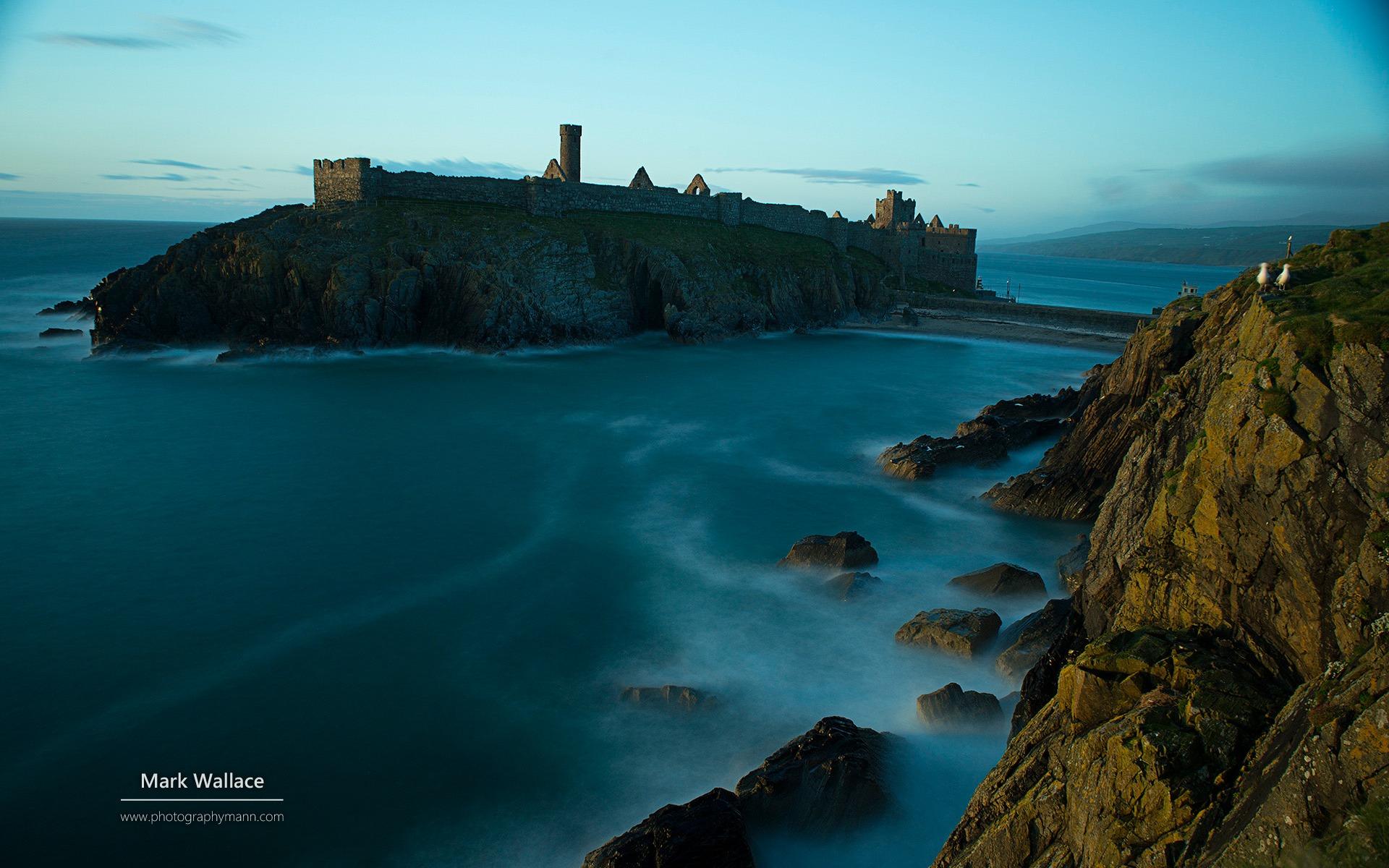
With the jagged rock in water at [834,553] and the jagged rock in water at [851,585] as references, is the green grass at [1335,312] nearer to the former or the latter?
the jagged rock in water at [851,585]

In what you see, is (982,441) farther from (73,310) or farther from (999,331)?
(73,310)

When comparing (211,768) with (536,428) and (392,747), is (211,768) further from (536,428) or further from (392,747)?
(536,428)

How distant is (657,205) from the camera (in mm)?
58344

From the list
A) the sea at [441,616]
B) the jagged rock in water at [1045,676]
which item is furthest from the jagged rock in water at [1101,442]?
the jagged rock in water at [1045,676]

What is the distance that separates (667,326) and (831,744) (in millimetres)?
41908

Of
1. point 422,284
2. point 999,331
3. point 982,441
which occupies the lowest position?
point 982,441

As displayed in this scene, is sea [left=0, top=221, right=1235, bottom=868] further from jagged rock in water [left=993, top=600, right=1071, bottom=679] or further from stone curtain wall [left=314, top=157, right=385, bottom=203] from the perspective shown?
stone curtain wall [left=314, top=157, right=385, bottom=203]

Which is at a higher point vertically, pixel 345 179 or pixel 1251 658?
pixel 345 179

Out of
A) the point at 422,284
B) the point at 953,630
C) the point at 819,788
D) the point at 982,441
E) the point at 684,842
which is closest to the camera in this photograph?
the point at 684,842

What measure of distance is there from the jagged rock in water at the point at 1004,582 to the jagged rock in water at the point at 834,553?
82.8 inches

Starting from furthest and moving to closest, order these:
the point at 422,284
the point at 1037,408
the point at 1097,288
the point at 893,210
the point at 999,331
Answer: the point at 1097,288
the point at 893,210
the point at 999,331
the point at 422,284
the point at 1037,408

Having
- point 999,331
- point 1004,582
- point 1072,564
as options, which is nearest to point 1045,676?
point 1004,582

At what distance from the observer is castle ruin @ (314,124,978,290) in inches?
1842

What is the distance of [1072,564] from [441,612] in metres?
12.7
